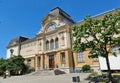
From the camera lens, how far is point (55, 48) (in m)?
32.2

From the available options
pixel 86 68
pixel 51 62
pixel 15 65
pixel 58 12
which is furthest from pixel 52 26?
pixel 86 68

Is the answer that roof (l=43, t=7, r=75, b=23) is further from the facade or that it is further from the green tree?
the green tree

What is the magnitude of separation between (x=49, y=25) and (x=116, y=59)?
59.6 feet

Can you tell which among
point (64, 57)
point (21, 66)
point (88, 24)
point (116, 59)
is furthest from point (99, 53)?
point (21, 66)

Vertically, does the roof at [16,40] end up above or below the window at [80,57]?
above

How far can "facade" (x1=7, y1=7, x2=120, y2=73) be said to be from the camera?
29042mm

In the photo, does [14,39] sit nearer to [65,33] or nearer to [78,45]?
[65,33]

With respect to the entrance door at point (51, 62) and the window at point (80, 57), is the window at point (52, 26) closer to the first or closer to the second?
the entrance door at point (51, 62)

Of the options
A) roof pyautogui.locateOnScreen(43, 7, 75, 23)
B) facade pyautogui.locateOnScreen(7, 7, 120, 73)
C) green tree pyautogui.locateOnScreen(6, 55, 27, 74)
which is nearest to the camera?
facade pyautogui.locateOnScreen(7, 7, 120, 73)

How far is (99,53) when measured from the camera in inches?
618

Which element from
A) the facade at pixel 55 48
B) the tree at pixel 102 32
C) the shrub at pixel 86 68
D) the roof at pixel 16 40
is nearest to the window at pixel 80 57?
the facade at pixel 55 48

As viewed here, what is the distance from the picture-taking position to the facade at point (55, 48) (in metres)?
29.0

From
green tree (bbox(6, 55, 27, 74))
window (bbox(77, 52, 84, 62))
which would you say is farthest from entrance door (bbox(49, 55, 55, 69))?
green tree (bbox(6, 55, 27, 74))

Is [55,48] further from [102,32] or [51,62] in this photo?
[102,32]
